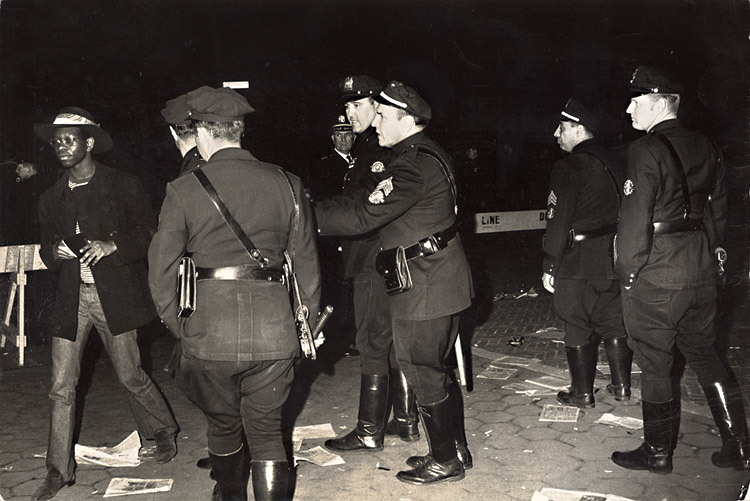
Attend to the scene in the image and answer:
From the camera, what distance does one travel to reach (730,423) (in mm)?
4461

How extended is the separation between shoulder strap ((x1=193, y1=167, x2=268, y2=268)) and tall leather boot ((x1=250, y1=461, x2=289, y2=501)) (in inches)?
39.2

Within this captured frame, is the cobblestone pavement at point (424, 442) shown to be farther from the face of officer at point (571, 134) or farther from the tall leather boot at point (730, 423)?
the face of officer at point (571, 134)

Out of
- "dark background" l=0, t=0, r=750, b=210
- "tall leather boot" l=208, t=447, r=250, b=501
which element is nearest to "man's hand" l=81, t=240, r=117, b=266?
"tall leather boot" l=208, t=447, r=250, b=501

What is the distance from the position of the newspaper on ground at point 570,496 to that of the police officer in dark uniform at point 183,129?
109 inches

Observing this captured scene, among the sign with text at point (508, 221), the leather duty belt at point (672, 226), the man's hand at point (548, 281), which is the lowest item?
the sign with text at point (508, 221)

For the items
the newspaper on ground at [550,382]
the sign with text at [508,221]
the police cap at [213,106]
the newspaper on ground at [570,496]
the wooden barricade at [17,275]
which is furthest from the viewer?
the sign with text at [508,221]

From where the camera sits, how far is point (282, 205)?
3.40 m

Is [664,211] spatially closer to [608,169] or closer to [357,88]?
[608,169]

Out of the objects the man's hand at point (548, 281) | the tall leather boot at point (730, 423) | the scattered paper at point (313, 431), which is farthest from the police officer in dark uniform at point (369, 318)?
the tall leather boot at point (730, 423)

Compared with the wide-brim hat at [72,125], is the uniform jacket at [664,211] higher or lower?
lower

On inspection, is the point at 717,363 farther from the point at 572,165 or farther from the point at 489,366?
the point at 489,366

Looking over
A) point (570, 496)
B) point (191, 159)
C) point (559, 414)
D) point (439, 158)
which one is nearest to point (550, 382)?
point (559, 414)

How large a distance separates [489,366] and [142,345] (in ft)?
13.0

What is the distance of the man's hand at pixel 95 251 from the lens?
169 inches
